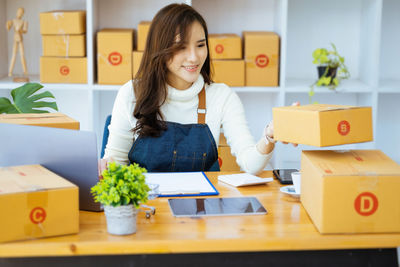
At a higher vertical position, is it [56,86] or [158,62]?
[158,62]

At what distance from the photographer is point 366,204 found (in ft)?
4.45

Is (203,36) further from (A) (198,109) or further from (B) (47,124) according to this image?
(B) (47,124)

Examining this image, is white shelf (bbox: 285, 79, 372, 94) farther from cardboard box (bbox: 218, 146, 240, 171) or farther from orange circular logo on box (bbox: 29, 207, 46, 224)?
orange circular logo on box (bbox: 29, 207, 46, 224)

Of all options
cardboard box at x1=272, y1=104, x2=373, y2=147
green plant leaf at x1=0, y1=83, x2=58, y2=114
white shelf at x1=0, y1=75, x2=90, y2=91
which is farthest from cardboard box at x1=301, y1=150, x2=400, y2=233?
white shelf at x1=0, y1=75, x2=90, y2=91

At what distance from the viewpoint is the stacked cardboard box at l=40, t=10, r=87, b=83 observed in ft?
10.4

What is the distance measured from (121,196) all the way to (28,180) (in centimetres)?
24

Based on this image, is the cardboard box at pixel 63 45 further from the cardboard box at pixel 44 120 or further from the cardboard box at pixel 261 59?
the cardboard box at pixel 44 120

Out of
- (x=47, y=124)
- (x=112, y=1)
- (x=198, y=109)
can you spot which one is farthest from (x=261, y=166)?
(x=112, y=1)

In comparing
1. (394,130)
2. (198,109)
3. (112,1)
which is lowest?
(394,130)

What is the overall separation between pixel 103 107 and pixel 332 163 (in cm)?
243

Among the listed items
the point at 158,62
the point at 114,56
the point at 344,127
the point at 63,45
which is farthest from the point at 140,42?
the point at 344,127

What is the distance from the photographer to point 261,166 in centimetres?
199

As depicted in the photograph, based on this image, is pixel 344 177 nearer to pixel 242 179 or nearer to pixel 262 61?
pixel 242 179

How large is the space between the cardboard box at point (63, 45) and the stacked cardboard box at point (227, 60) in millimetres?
761
